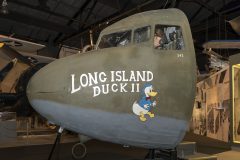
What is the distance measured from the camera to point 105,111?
409 centimetres

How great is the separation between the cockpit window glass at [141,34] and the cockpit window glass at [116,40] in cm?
11

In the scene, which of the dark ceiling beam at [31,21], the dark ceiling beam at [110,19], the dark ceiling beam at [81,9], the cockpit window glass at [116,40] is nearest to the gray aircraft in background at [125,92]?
the cockpit window glass at [116,40]

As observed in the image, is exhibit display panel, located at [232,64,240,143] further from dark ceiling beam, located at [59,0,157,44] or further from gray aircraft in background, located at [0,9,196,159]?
gray aircraft in background, located at [0,9,196,159]

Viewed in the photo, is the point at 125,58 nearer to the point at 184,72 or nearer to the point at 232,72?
the point at 184,72

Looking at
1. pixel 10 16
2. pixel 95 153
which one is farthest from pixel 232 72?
pixel 10 16

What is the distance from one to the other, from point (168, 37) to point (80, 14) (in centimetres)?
1498

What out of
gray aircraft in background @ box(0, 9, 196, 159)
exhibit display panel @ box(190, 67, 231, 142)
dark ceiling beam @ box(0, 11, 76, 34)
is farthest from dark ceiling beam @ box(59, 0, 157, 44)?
gray aircraft in background @ box(0, 9, 196, 159)

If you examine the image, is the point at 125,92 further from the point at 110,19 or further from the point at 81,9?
the point at 81,9

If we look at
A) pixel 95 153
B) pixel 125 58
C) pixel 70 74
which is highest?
pixel 125 58

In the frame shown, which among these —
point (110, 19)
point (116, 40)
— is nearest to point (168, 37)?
point (116, 40)

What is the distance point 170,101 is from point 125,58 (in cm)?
92

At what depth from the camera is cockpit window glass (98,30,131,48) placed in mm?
4707

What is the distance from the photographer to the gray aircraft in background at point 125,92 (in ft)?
13.3

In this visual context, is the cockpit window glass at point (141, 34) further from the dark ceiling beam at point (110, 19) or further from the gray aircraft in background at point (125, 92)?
the dark ceiling beam at point (110, 19)
